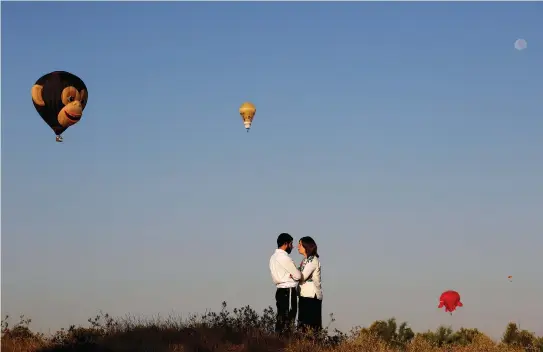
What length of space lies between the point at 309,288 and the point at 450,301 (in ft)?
64.9

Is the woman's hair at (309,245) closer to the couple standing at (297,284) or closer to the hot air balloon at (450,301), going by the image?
the couple standing at (297,284)

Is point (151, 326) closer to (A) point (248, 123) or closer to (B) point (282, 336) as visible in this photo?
(B) point (282, 336)

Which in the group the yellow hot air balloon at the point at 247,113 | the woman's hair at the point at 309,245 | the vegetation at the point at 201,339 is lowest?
the vegetation at the point at 201,339

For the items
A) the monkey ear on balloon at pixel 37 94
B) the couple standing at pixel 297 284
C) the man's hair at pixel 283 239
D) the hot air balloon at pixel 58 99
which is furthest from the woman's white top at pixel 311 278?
the monkey ear on balloon at pixel 37 94

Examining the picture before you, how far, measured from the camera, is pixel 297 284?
19.0 meters

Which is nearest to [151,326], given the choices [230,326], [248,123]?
[230,326]

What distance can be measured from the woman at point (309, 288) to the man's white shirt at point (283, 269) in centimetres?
19

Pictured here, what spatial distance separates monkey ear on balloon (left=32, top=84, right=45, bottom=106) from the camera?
35.2 meters

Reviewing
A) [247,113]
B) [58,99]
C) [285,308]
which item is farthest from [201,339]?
[247,113]

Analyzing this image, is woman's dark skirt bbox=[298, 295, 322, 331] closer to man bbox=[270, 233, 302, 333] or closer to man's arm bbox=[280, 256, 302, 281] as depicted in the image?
man bbox=[270, 233, 302, 333]

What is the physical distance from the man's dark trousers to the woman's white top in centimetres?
25

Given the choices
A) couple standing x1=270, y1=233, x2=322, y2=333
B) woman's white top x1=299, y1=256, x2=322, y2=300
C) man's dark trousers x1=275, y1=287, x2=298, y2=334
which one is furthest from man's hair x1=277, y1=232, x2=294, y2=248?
man's dark trousers x1=275, y1=287, x2=298, y2=334

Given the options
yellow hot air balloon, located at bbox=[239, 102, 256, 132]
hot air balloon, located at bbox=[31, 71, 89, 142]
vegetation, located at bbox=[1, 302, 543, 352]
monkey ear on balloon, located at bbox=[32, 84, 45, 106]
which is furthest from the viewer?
yellow hot air balloon, located at bbox=[239, 102, 256, 132]

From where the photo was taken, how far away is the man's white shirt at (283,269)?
18688 millimetres
